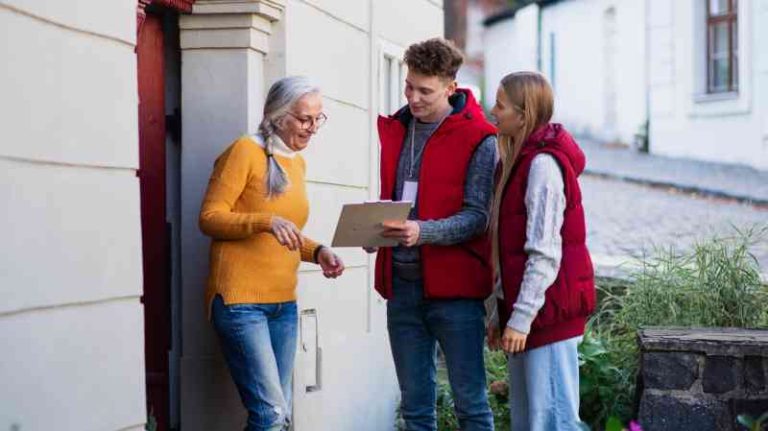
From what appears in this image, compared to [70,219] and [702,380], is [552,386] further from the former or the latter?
[702,380]

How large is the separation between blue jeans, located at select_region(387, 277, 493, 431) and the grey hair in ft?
1.84

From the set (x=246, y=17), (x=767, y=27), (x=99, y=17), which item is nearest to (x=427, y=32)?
(x=246, y=17)

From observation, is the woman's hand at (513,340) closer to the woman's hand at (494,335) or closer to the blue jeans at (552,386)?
the blue jeans at (552,386)

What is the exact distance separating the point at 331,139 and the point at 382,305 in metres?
1.40

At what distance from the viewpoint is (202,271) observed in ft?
19.4

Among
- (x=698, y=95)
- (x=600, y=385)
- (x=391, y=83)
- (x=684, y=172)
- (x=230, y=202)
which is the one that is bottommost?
(x=600, y=385)

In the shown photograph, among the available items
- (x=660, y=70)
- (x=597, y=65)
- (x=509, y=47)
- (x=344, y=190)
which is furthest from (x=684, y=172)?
(x=344, y=190)

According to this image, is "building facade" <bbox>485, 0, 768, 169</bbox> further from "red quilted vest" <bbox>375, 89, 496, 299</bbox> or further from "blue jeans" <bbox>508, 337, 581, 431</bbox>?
"blue jeans" <bbox>508, 337, 581, 431</bbox>

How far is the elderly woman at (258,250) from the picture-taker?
5.12 meters

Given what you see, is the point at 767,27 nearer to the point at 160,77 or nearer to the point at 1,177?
the point at 160,77

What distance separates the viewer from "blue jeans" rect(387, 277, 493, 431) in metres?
5.26

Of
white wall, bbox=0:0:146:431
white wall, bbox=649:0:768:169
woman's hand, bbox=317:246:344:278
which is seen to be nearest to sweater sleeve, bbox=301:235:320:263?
woman's hand, bbox=317:246:344:278

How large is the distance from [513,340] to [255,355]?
0.98 meters

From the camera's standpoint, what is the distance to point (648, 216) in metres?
17.4
